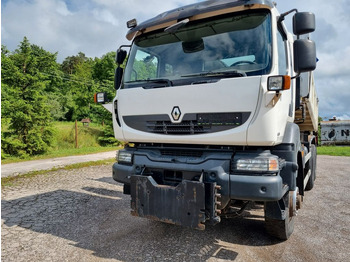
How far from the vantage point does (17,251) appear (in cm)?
303

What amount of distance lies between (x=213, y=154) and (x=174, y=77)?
3.42ft

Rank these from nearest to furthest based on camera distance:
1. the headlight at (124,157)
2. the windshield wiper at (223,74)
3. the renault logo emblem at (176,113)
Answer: the windshield wiper at (223,74)
the renault logo emblem at (176,113)
the headlight at (124,157)

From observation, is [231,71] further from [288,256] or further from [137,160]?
[288,256]

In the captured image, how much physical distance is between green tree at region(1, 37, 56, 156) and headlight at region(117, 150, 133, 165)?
1052 centimetres

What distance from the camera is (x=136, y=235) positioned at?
3459mm

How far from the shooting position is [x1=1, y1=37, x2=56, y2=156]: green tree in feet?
39.4

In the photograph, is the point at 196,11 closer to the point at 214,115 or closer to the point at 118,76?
the point at 214,115

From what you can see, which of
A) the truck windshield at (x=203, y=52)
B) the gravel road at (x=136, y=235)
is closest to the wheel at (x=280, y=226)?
the gravel road at (x=136, y=235)

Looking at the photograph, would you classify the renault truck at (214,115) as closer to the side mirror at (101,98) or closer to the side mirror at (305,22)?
the side mirror at (305,22)

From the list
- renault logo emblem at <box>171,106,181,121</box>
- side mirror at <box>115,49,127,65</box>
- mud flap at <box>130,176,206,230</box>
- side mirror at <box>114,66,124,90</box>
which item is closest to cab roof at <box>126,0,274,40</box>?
side mirror at <box>115,49,127,65</box>

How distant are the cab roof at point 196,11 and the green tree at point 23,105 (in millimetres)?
10759

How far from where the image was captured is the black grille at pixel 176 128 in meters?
2.88

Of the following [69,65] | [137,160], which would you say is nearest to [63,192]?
[137,160]

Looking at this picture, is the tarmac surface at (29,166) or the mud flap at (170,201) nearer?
the mud flap at (170,201)
